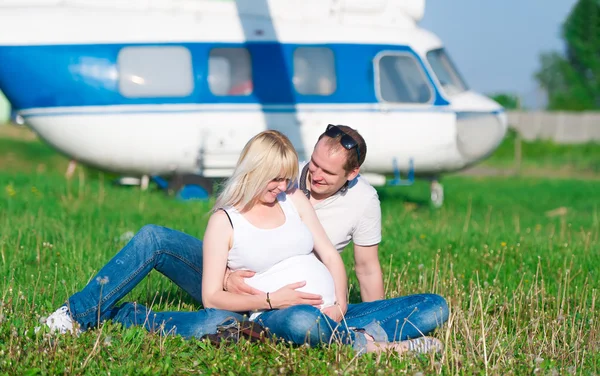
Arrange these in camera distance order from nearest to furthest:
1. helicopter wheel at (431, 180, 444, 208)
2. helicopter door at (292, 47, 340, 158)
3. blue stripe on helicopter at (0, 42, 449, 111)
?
blue stripe on helicopter at (0, 42, 449, 111)
helicopter door at (292, 47, 340, 158)
helicopter wheel at (431, 180, 444, 208)

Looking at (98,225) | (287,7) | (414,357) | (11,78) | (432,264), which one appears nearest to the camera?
(414,357)

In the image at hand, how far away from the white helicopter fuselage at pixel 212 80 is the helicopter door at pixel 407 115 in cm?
2

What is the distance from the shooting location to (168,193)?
478 inches

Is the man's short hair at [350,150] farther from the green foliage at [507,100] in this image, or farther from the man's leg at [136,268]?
the green foliage at [507,100]

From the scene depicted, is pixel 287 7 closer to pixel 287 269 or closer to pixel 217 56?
→ pixel 217 56

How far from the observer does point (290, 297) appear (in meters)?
4.61

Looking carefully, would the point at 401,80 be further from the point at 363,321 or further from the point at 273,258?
the point at 273,258

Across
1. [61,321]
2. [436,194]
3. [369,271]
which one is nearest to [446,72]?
[436,194]

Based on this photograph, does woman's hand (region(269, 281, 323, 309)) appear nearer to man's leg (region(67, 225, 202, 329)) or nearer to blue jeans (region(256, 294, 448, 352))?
blue jeans (region(256, 294, 448, 352))

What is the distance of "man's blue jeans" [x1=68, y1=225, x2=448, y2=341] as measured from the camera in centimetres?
468

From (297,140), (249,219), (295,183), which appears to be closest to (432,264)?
(295,183)

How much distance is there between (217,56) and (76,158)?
7.68 feet

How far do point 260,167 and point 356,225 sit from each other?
0.91 m

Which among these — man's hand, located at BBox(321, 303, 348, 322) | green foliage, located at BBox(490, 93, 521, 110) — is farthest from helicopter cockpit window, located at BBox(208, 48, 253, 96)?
green foliage, located at BBox(490, 93, 521, 110)
